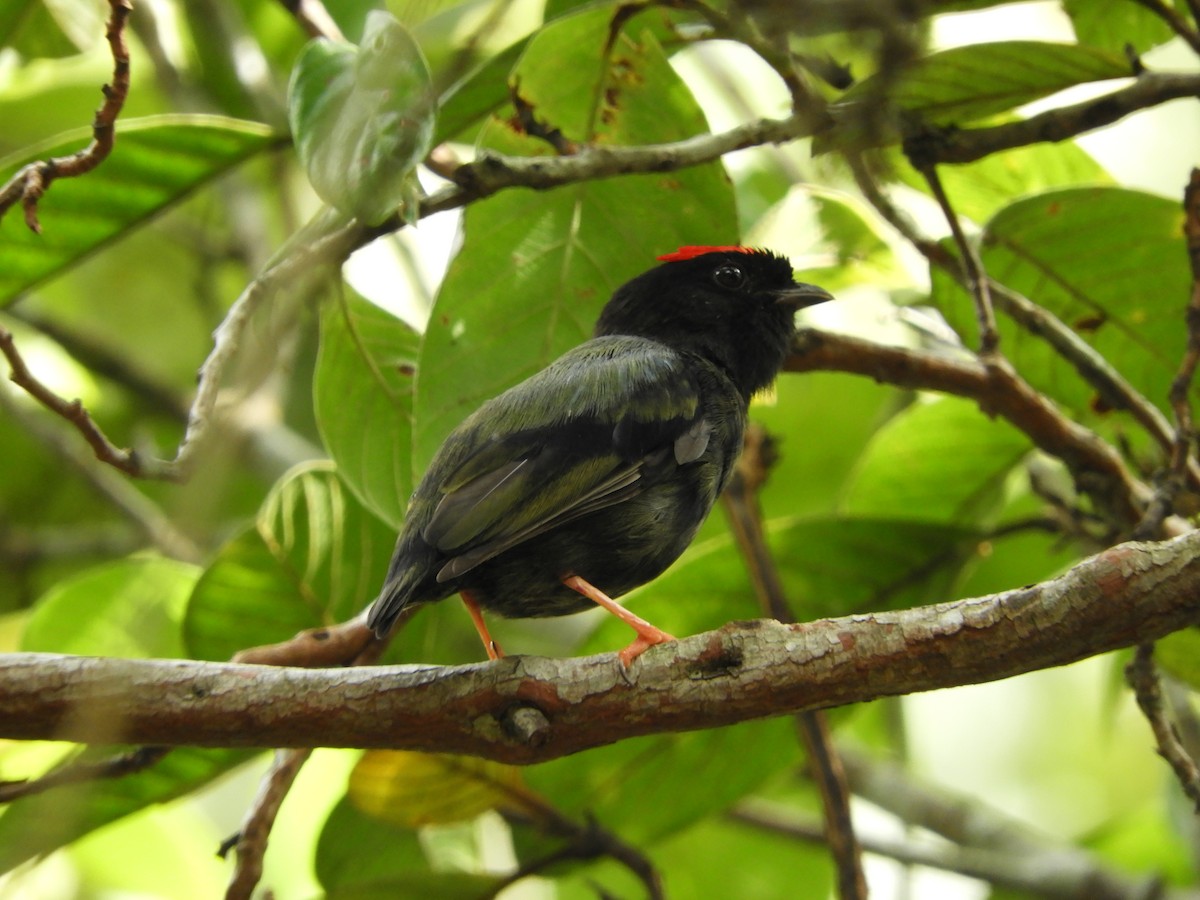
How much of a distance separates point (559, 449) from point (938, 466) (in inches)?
67.9

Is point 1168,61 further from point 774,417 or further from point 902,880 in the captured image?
point 902,880

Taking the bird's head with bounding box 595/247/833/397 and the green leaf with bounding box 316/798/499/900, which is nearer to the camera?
the green leaf with bounding box 316/798/499/900

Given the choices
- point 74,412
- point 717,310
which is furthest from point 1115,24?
point 74,412

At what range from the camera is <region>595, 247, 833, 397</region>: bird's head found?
368 cm

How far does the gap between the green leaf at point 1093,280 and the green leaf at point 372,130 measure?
1.68 meters

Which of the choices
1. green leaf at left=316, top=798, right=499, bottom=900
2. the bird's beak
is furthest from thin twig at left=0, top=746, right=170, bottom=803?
the bird's beak

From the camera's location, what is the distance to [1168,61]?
286 inches

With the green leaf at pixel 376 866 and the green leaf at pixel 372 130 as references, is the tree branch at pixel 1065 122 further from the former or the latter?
the green leaf at pixel 376 866

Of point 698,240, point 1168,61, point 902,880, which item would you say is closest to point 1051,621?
point 698,240

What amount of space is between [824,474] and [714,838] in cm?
143

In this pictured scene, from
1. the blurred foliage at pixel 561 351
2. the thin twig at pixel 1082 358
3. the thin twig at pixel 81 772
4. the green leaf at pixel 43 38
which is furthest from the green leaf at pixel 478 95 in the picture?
the green leaf at pixel 43 38

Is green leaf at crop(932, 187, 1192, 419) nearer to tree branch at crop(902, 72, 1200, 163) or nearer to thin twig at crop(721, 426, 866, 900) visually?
tree branch at crop(902, 72, 1200, 163)

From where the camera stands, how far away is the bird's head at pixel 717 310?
3.68 meters

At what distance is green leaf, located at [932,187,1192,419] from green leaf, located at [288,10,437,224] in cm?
168
